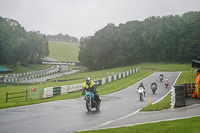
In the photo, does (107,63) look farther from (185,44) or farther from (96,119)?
(96,119)

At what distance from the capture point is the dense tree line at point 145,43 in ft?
299

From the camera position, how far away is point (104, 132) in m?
9.88

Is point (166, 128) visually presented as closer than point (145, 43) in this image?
Yes

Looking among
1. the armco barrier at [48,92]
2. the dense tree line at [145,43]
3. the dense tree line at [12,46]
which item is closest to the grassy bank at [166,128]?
the armco barrier at [48,92]

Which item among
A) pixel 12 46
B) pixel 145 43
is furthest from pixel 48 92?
pixel 12 46

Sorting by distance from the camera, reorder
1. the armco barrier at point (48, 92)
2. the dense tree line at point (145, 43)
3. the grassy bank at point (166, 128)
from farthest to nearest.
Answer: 1. the dense tree line at point (145, 43)
2. the armco barrier at point (48, 92)
3. the grassy bank at point (166, 128)

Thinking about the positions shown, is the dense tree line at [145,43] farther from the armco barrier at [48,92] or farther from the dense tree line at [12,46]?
the armco barrier at [48,92]

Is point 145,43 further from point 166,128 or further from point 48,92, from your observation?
point 166,128

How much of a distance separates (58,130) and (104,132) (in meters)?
2.22

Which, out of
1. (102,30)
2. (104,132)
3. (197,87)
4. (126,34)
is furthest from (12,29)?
(104,132)

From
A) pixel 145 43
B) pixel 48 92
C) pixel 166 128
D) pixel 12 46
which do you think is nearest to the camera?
pixel 166 128

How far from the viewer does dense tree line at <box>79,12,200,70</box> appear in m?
91.0

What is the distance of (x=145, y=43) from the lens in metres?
95.0

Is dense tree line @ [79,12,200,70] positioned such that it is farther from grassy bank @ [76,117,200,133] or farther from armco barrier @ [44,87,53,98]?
grassy bank @ [76,117,200,133]
